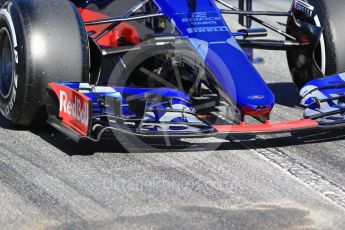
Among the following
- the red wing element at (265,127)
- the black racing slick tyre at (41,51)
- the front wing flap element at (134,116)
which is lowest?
the red wing element at (265,127)

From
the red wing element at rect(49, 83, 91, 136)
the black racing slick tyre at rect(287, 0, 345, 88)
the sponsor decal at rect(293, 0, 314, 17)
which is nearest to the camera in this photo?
the red wing element at rect(49, 83, 91, 136)

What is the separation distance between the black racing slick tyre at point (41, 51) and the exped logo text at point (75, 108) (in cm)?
24

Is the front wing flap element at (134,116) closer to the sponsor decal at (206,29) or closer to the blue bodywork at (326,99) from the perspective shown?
the blue bodywork at (326,99)

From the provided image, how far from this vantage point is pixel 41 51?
17.6 feet

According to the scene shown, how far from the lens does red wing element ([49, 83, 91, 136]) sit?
4898mm

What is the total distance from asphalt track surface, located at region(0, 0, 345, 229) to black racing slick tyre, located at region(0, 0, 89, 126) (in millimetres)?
343

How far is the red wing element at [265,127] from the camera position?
509 centimetres

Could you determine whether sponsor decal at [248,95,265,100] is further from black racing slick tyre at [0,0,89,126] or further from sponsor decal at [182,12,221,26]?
black racing slick tyre at [0,0,89,126]

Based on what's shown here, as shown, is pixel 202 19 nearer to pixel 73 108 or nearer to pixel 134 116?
pixel 134 116

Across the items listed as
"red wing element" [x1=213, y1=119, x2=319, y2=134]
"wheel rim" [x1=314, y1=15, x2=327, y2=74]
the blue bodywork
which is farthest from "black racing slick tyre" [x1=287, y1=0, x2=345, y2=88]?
"red wing element" [x1=213, y1=119, x2=319, y2=134]

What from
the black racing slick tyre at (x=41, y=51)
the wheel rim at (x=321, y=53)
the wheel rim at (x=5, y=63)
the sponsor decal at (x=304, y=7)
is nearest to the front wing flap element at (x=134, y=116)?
the black racing slick tyre at (x=41, y=51)

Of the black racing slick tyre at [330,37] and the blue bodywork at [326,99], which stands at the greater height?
the black racing slick tyre at [330,37]

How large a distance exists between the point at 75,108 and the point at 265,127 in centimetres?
127

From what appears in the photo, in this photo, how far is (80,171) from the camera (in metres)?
4.92
